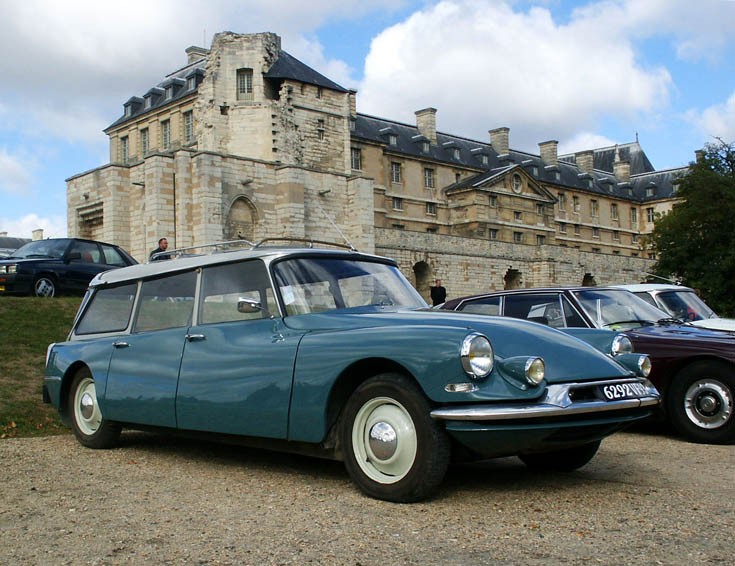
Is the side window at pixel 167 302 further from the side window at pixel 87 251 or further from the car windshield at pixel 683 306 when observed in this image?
the side window at pixel 87 251

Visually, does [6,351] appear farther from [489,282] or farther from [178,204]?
[489,282]

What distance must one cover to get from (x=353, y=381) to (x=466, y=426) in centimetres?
96

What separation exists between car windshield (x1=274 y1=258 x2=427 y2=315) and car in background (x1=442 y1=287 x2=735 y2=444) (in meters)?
1.89

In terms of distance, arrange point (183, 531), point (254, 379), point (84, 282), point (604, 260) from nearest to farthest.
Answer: point (183, 531), point (254, 379), point (84, 282), point (604, 260)

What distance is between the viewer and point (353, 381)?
5266 millimetres

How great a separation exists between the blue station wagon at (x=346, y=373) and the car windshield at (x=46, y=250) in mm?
12179

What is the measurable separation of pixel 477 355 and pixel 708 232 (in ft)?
156

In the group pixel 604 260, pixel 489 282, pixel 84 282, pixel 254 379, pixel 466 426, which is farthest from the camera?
pixel 604 260

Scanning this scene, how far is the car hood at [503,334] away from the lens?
4.90m

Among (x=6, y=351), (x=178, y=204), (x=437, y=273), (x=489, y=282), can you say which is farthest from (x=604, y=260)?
(x=6, y=351)

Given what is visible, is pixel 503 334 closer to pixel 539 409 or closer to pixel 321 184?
pixel 539 409

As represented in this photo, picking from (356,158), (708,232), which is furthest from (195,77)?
(708,232)

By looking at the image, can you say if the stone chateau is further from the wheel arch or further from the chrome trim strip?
the chrome trim strip

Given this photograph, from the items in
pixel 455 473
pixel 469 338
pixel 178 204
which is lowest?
pixel 455 473
